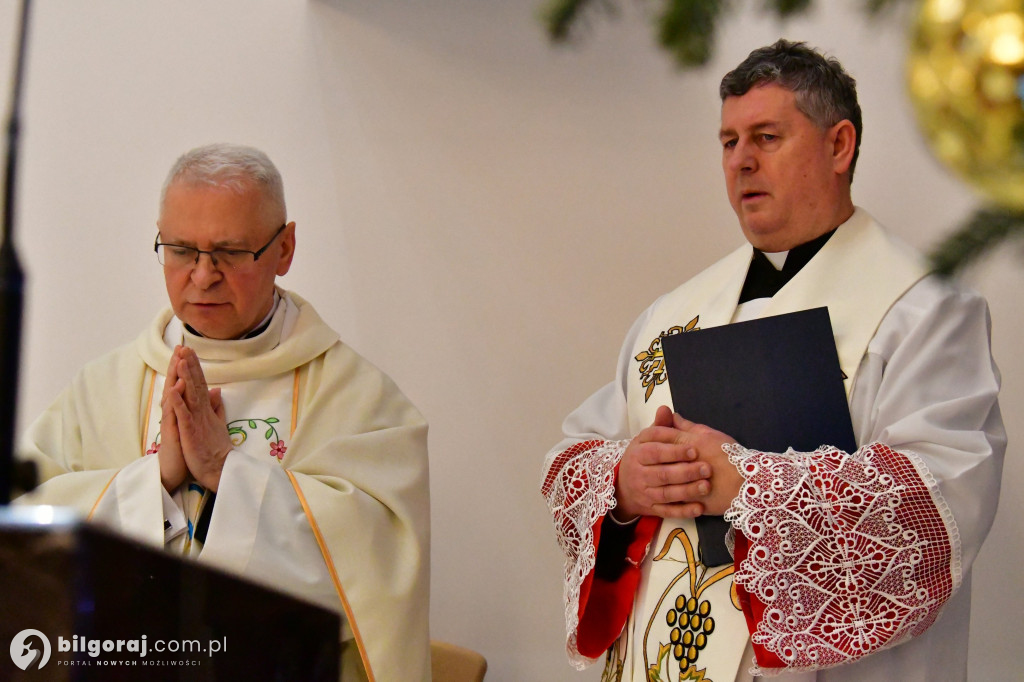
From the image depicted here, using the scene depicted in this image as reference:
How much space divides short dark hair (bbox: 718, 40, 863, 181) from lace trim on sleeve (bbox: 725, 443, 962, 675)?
3.89 feet

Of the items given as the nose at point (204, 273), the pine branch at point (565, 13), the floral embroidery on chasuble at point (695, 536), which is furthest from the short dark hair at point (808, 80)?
the pine branch at point (565, 13)

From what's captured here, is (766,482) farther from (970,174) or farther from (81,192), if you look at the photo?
(81,192)

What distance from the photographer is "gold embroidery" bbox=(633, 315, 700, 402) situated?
139 inches

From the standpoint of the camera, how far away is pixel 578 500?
328 centimetres

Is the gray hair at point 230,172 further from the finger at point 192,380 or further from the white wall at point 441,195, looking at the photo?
the white wall at point 441,195

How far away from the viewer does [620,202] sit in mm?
5215

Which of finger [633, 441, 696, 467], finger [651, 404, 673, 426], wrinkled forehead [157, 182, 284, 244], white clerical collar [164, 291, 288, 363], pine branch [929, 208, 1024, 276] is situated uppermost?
wrinkled forehead [157, 182, 284, 244]

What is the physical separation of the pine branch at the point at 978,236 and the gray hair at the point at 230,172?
9.94ft

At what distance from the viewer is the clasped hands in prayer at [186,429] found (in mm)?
3197

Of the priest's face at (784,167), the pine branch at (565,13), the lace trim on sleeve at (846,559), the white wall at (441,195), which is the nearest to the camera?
the pine branch at (565,13)

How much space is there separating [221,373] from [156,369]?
0.23 metres

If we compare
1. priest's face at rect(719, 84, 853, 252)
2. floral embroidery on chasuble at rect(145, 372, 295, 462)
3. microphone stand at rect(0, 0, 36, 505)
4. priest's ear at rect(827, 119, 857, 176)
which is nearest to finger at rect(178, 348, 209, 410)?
floral embroidery on chasuble at rect(145, 372, 295, 462)

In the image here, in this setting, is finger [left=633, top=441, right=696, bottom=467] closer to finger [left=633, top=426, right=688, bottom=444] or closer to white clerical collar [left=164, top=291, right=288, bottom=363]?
finger [left=633, top=426, right=688, bottom=444]

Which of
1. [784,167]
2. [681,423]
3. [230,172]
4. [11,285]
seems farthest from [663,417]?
[11,285]
